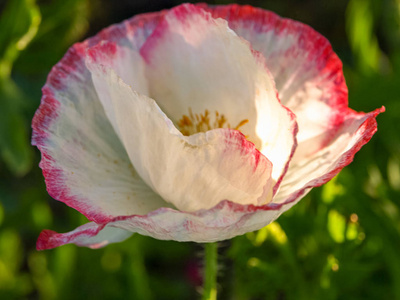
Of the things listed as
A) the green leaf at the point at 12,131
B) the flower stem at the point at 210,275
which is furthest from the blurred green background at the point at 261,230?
the flower stem at the point at 210,275

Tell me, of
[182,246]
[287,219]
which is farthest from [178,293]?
[287,219]

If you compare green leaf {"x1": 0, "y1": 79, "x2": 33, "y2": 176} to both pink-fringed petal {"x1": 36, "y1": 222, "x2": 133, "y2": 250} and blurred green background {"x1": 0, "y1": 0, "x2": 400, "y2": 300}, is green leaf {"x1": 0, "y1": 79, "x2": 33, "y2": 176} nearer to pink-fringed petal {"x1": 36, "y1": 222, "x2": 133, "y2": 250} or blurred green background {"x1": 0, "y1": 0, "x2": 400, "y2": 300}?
blurred green background {"x1": 0, "y1": 0, "x2": 400, "y2": 300}

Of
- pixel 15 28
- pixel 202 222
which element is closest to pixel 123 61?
pixel 202 222

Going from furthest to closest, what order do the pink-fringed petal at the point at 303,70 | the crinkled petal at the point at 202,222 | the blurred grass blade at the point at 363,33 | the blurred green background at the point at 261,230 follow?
the blurred grass blade at the point at 363,33, the blurred green background at the point at 261,230, the pink-fringed petal at the point at 303,70, the crinkled petal at the point at 202,222

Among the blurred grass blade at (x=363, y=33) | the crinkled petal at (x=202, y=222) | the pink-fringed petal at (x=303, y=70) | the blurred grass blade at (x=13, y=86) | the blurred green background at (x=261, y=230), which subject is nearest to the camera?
the crinkled petal at (x=202, y=222)

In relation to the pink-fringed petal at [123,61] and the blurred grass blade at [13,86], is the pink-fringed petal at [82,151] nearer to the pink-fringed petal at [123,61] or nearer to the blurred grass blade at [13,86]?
the pink-fringed petal at [123,61]

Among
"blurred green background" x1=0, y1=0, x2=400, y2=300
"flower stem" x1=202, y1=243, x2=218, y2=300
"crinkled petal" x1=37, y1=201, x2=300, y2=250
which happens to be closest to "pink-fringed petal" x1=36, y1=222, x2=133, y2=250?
"crinkled petal" x1=37, y1=201, x2=300, y2=250

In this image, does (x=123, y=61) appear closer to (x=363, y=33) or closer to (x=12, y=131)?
(x=12, y=131)
